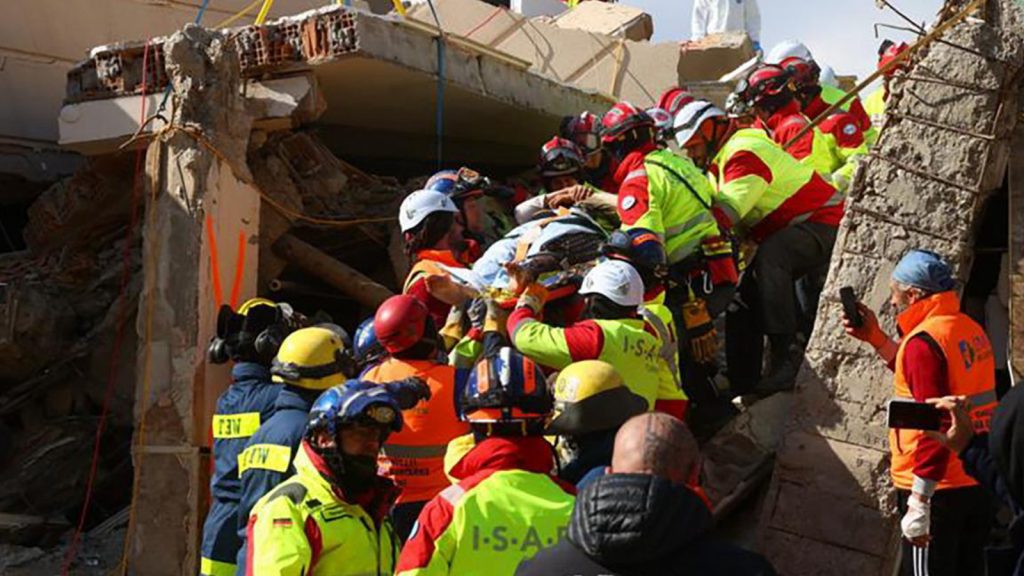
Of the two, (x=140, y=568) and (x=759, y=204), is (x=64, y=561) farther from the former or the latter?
(x=759, y=204)

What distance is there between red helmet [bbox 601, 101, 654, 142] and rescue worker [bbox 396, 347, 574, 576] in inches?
176

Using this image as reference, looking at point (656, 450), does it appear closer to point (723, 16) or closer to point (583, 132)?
point (583, 132)

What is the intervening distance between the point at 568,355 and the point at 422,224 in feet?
6.79

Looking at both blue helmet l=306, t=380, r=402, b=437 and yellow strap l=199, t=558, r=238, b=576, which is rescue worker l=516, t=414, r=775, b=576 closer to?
blue helmet l=306, t=380, r=402, b=437

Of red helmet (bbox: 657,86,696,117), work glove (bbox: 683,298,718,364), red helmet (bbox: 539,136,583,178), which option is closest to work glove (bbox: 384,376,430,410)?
work glove (bbox: 683,298,718,364)

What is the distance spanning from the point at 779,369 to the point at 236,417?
3422 millimetres

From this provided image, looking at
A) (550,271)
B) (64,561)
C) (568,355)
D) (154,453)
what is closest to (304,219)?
(154,453)

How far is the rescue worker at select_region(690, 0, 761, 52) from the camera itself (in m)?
16.2

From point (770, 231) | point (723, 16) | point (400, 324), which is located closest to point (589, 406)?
point (400, 324)

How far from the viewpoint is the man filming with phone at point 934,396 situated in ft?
19.3

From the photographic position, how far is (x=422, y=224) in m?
7.91

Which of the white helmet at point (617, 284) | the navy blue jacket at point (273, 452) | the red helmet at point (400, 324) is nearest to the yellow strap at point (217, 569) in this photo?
the navy blue jacket at point (273, 452)

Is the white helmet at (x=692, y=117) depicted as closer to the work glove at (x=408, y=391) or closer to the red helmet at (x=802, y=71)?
the red helmet at (x=802, y=71)

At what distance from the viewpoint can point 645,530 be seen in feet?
10.4
